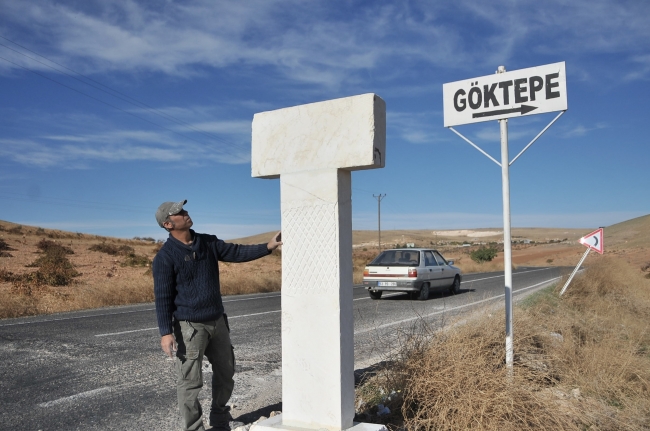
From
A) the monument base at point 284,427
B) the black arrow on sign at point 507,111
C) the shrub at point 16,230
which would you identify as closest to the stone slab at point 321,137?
the monument base at point 284,427

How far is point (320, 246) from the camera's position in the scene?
4129 millimetres

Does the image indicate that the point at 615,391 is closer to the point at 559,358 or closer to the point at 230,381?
the point at 559,358

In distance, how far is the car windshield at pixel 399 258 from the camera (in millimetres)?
16908

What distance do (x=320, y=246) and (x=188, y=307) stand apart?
42.3 inches

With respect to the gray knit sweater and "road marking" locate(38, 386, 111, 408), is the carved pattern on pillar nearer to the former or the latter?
the gray knit sweater

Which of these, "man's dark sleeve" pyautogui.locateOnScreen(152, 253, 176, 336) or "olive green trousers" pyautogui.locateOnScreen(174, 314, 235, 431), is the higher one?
"man's dark sleeve" pyautogui.locateOnScreen(152, 253, 176, 336)

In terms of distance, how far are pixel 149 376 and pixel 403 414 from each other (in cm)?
356

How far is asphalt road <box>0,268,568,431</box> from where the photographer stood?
17.7 ft

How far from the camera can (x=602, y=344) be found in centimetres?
697

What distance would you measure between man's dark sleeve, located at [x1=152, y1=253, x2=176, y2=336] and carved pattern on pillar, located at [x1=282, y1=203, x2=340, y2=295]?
2.75ft

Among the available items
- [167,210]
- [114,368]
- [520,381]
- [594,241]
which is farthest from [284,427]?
[594,241]

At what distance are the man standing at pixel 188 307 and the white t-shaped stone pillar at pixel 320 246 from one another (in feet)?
1.11

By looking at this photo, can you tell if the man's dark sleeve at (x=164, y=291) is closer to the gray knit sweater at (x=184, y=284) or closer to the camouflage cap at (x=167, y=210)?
the gray knit sweater at (x=184, y=284)

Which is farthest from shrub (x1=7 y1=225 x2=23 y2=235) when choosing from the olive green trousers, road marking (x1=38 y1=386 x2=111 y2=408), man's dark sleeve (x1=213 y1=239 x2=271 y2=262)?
the olive green trousers
